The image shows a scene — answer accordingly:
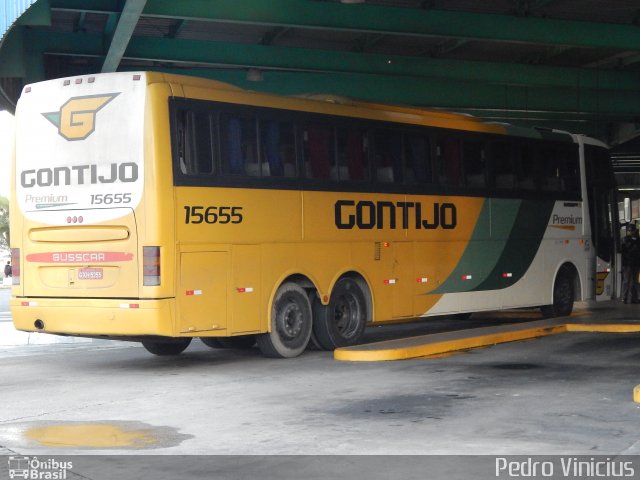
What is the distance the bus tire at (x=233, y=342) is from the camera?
17328mm

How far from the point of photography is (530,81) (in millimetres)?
26516

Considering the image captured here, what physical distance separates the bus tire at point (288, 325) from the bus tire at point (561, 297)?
7.36 meters

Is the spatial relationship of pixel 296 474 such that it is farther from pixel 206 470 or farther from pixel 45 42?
pixel 45 42

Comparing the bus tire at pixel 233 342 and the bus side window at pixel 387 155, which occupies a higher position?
the bus side window at pixel 387 155

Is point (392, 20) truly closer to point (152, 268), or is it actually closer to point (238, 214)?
point (238, 214)

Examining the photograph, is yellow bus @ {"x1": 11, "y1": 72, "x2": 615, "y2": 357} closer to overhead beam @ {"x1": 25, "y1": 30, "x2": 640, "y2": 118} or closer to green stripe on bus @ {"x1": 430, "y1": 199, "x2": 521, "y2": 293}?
green stripe on bus @ {"x1": 430, "y1": 199, "x2": 521, "y2": 293}

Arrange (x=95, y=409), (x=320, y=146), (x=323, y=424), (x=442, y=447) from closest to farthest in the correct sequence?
(x=442, y=447) < (x=323, y=424) < (x=95, y=409) < (x=320, y=146)

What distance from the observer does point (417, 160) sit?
1814cm

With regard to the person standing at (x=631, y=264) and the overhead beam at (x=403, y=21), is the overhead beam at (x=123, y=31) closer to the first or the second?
the overhead beam at (x=403, y=21)

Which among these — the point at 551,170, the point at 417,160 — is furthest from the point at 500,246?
the point at 417,160

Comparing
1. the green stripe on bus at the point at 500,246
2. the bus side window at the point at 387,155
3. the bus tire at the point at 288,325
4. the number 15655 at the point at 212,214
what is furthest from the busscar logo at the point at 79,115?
the green stripe on bus at the point at 500,246

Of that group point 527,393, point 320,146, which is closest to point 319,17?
point 320,146

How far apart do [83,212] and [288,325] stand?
3277 millimetres

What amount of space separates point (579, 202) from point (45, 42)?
10464 mm
